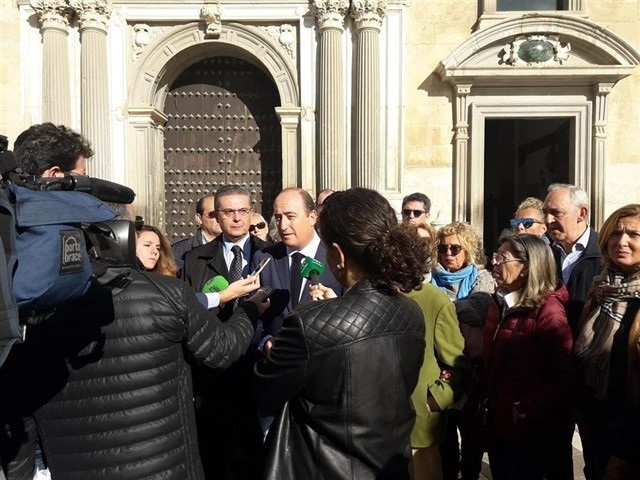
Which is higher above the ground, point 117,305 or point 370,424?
point 117,305

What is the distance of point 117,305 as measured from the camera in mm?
2205

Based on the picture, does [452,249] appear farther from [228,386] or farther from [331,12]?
[331,12]

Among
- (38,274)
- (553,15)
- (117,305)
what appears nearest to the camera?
(38,274)

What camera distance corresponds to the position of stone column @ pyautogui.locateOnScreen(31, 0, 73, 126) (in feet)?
29.7

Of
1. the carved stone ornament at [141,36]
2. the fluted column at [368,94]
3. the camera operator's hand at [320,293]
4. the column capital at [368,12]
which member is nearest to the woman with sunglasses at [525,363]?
the camera operator's hand at [320,293]

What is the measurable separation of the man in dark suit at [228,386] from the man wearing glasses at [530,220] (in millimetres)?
2025

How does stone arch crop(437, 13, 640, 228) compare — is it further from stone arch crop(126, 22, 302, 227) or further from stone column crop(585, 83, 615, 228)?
stone arch crop(126, 22, 302, 227)

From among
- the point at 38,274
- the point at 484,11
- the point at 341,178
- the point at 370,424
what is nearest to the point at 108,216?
the point at 38,274

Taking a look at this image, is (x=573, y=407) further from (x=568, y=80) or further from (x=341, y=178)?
(x=568, y=80)

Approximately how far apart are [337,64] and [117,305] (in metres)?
7.60

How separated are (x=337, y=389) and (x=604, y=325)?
162cm

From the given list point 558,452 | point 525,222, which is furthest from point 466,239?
point 558,452

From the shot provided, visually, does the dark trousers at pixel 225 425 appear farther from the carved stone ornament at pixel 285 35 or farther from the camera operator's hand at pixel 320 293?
the carved stone ornament at pixel 285 35

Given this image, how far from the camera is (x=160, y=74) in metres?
9.71
